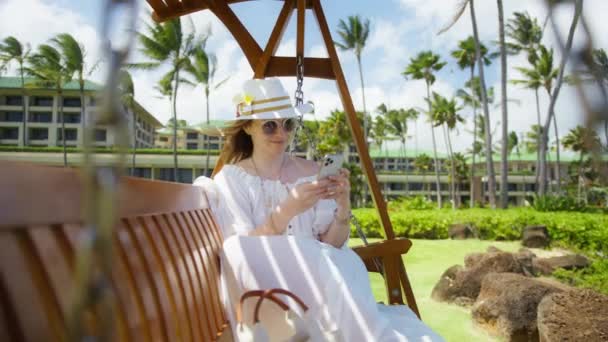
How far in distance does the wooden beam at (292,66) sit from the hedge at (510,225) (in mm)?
6611

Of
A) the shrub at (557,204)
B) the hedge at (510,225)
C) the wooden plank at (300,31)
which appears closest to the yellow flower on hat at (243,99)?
the wooden plank at (300,31)

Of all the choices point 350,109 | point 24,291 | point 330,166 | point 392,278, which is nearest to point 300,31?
point 350,109

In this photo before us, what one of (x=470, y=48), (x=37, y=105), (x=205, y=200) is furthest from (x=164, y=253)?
(x=37, y=105)

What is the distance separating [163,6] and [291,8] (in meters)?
0.77

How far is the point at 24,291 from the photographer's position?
68 cm

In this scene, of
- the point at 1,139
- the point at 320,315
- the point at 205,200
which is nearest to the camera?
the point at 320,315

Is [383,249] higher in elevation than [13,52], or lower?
lower

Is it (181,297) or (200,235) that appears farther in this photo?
(200,235)

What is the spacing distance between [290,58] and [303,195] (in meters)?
1.20

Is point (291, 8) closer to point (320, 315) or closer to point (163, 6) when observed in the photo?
point (163, 6)

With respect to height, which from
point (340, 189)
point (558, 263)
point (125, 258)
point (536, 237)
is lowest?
point (536, 237)

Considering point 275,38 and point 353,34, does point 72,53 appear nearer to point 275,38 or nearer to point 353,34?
point 353,34

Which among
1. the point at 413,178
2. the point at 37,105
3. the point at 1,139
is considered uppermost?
the point at 37,105

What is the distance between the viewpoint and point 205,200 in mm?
2088
